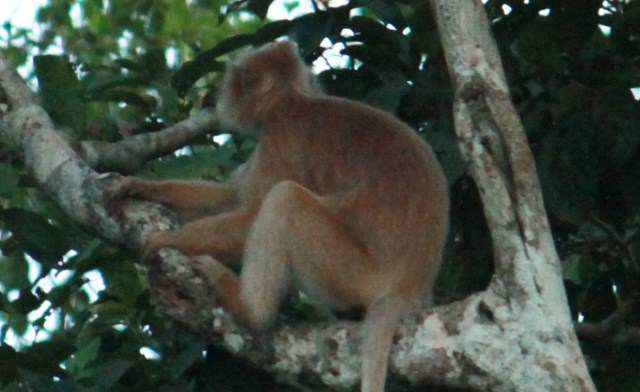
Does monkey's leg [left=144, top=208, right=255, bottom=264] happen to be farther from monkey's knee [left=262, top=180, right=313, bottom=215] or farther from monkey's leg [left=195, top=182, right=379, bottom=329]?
monkey's knee [left=262, top=180, right=313, bottom=215]

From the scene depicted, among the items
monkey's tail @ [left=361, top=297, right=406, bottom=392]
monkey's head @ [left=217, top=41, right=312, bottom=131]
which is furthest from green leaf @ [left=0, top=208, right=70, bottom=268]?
monkey's tail @ [left=361, top=297, right=406, bottom=392]

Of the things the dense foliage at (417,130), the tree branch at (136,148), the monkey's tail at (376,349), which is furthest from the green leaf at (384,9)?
the monkey's tail at (376,349)

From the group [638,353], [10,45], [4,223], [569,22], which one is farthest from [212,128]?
[10,45]

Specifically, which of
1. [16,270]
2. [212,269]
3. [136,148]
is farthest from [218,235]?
[16,270]

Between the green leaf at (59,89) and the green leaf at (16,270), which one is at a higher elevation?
the green leaf at (59,89)

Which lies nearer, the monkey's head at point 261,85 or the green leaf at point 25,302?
the green leaf at point 25,302

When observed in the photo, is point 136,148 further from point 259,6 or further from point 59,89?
point 259,6

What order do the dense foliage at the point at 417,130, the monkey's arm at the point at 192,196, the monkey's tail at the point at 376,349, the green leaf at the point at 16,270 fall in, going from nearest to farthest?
the monkey's tail at the point at 376,349 < the dense foliage at the point at 417,130 < the monkey's arm at the point at 192,196 < the green leaf at the point at 16,270

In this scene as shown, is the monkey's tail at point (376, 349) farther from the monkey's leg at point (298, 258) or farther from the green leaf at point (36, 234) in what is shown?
the green leaf at point (36, 234)

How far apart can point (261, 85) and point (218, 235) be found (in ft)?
2.74

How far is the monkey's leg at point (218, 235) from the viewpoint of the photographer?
455 cm

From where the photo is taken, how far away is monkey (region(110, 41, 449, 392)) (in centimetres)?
440

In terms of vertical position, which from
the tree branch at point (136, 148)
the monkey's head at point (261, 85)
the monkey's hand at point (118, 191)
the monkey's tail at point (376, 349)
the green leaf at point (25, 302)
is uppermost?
the monkey's head at point (261, 85)

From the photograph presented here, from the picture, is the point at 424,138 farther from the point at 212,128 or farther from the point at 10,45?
the point at 10,45
